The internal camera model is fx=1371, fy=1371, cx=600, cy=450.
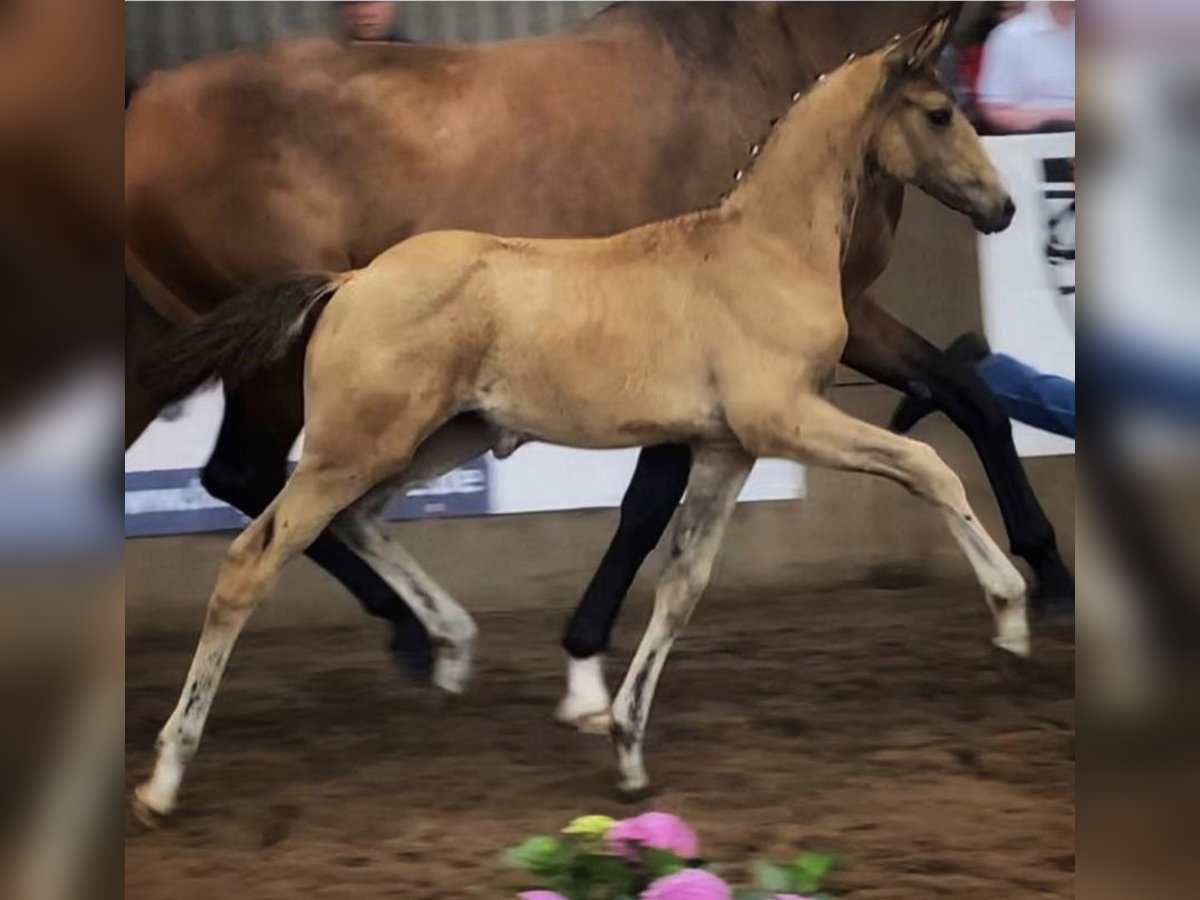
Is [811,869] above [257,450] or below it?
below

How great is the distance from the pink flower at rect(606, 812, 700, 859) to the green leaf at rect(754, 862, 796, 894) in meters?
0.08

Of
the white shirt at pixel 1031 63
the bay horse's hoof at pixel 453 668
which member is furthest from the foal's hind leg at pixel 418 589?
the white shirt at pixel 1031 63


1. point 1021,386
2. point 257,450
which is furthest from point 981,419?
point 257,450

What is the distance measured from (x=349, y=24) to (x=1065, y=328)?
70cm

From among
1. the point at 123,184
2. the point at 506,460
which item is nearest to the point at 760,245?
the point at 506,460

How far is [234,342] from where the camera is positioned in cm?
117

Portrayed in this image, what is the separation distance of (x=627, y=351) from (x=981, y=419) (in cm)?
34

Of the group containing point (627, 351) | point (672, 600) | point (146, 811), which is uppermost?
point (627, 351)

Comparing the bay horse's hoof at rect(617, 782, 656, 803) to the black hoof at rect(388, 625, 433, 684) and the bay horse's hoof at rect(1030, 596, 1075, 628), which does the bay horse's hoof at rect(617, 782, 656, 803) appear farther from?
the bay horse's hoof at rect(1030, 596, 1075, 628)

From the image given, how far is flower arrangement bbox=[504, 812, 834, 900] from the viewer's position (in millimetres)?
1154

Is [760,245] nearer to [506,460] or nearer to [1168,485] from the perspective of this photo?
[506,460]

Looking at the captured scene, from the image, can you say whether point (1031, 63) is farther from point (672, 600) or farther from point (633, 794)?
point (633, 794)

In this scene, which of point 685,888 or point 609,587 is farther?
point 609,587

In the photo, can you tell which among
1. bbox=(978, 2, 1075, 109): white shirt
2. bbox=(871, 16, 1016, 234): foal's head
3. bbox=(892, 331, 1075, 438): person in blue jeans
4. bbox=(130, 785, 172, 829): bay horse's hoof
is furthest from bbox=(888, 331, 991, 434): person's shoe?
bbox=(130, 785, 172, 829): bay horse's hoof
